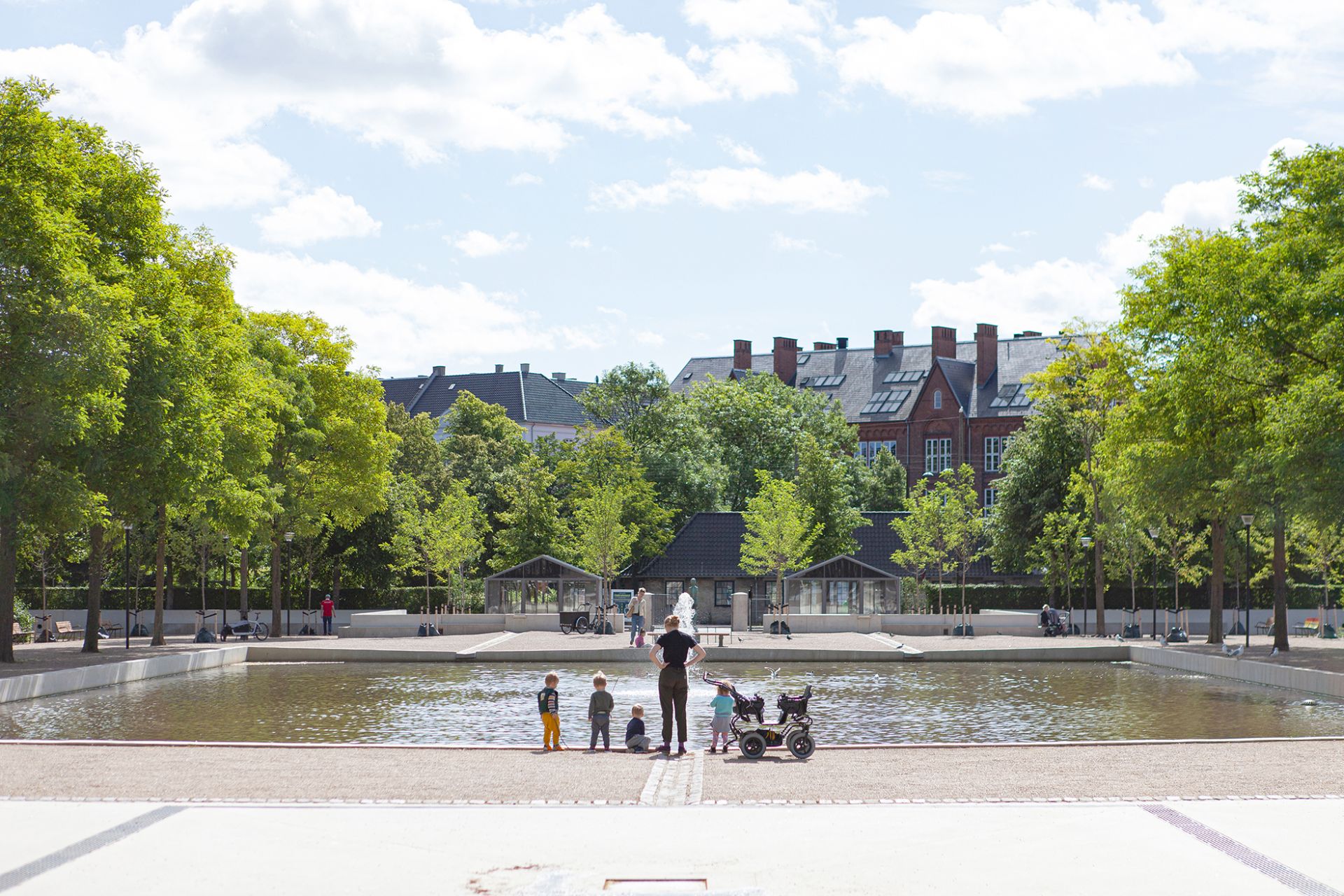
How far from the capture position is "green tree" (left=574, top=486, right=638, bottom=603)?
58.1 meters

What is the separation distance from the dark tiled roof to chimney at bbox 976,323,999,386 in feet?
136

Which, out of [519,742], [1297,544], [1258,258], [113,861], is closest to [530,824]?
[113,861]

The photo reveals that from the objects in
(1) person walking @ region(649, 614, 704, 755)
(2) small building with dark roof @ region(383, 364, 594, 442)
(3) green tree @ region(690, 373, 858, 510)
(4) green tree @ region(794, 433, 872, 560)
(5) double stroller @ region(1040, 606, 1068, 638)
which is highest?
(2) small building with dark roof @ region(383, 364, 594, 442)

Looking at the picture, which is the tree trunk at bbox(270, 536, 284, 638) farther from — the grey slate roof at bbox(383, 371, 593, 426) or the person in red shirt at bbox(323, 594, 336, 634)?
the grey slate roof at bbox(383, 371, 593, 426)

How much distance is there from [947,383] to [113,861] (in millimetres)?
98779

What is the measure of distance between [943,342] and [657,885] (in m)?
104

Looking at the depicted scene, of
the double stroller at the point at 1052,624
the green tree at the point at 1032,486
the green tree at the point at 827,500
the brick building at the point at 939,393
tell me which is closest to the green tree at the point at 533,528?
the green tree at the point at 827,500

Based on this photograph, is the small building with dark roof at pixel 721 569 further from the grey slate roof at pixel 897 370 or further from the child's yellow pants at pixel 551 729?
the child's yellow pants at pixel 551 729

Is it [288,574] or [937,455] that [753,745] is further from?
[937,455]

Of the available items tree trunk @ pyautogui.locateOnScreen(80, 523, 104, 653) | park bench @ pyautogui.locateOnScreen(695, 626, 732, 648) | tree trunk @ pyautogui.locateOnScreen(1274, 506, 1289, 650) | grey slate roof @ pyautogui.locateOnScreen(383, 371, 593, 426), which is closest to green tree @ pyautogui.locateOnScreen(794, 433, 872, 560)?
park bench @ pyautogui.locateOnScreen(695, 626, 732, 648)

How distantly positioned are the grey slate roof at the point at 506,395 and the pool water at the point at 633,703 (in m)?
94.6

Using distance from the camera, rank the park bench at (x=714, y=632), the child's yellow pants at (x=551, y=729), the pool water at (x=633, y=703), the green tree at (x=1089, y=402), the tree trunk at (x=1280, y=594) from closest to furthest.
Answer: the child's yellow pants at (x=551, y=729), the pool water at (x=633, y=703), the tree trunk at (x=1280, y=594), the park bench at (x=714, y=632), the green tree at (x=1089, y=402)

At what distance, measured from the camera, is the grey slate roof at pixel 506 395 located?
13062 cm

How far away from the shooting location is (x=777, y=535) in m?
58.5
